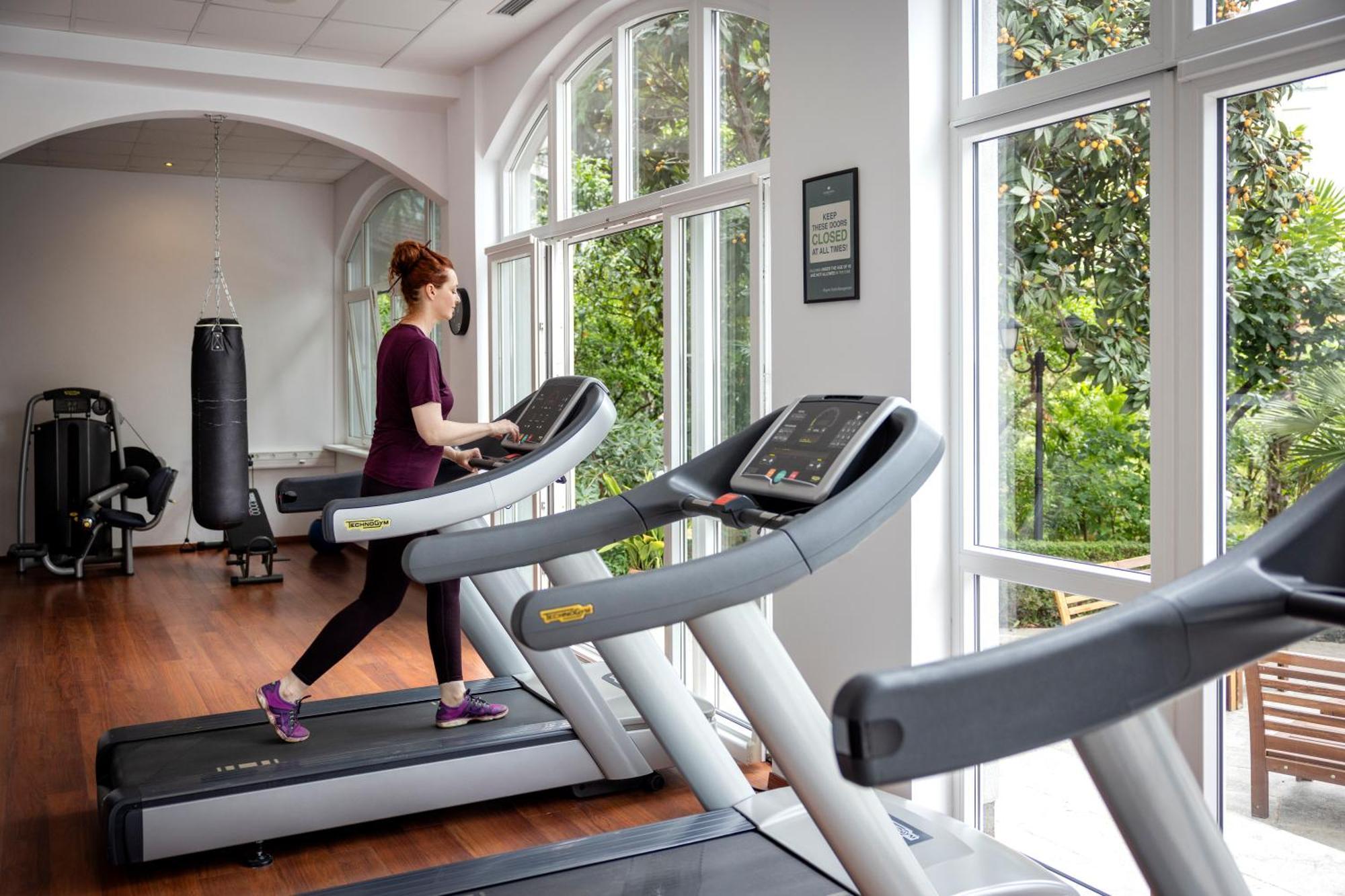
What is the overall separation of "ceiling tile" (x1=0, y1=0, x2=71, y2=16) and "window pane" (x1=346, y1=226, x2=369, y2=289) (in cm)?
401

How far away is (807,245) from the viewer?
10.7ft

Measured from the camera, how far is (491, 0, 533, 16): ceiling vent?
474cm

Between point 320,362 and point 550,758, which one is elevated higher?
point 320,362

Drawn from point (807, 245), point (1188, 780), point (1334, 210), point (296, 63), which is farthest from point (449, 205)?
point (1188, 780)

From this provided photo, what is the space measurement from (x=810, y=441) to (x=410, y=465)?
5.38 feet

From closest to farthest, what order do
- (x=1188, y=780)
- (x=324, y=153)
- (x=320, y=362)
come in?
(x=1188, y=780) → (x=324, y=153) → (x=320, y=362)

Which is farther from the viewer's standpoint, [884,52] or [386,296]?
[386,296]

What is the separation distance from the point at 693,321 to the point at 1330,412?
7.65 ft

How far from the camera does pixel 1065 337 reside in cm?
274

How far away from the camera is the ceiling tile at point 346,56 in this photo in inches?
212

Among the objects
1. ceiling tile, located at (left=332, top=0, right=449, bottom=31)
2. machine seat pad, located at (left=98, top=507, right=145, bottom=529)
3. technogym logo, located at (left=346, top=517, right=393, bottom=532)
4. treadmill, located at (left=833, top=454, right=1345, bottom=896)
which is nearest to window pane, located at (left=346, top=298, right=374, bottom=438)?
machine seat pad, located at (left=98, top=507, right=145, bottom=529)

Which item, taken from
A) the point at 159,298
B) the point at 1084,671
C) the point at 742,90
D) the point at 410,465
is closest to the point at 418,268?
the point at 410,465

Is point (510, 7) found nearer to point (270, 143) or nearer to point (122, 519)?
point (270, 143)

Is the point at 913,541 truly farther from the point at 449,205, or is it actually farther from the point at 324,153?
the point at 324,153
